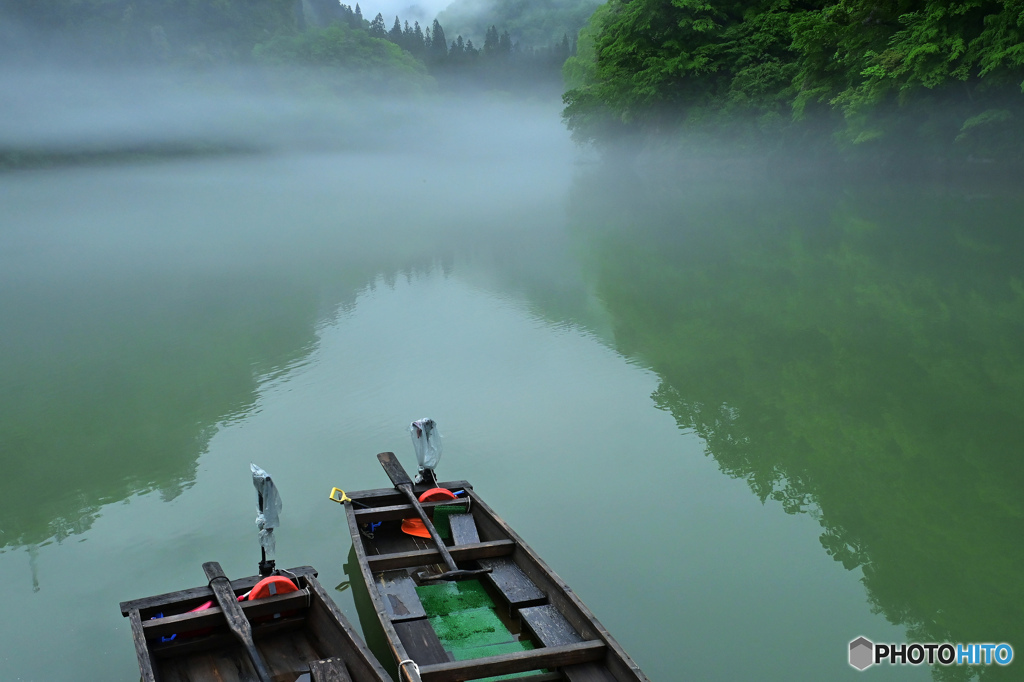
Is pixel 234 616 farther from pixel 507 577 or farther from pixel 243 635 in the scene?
pixel 507 577

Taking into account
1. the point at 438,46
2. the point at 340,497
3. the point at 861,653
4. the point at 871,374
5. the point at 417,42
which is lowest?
the point at 861,653

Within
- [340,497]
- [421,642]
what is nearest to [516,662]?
[421,642]

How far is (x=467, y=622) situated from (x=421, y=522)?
1.43 metres

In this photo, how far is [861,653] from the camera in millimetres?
5770

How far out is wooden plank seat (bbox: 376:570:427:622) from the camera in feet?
18.6

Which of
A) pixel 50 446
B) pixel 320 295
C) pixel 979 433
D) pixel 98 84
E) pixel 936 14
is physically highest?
pixel 98 84

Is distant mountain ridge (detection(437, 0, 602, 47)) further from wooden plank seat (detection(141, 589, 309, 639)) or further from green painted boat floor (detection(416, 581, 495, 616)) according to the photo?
wooden plank seat (detection(141, 589, 309, 639))

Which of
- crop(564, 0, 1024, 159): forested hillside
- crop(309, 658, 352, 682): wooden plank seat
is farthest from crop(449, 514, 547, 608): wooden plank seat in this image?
crop(564, 0, 1024, 159): forested hillside

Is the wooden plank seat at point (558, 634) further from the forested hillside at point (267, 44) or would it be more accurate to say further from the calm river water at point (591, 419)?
the forested hillside at point (267, 44)

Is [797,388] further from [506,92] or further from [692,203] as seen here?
[506,92]

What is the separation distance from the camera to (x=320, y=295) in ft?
57.3

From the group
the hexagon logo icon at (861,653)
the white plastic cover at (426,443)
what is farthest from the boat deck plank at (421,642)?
the hexagon logo icon at (861,653)

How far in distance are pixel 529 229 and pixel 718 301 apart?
1141 cm

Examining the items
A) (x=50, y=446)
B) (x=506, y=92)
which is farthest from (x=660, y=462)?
(x=506, y=92)
